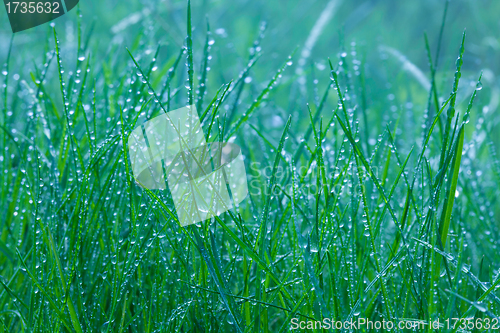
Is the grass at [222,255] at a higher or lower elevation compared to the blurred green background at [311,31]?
lower

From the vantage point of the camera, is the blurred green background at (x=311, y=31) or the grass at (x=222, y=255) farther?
the blurred green background at (x=311, y=31)

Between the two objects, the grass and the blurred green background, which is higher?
the blurred green background

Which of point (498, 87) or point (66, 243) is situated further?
point (498, 87)

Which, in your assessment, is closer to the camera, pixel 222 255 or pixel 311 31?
pixel 222 255

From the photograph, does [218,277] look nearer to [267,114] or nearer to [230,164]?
[230,164]

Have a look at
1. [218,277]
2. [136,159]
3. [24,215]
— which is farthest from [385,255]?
[24,215]

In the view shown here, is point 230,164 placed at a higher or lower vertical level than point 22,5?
lower

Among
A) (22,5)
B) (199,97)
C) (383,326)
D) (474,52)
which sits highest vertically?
(22,5)

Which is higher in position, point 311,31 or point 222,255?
point 311,31

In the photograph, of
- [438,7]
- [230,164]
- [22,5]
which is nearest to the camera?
[230,164]

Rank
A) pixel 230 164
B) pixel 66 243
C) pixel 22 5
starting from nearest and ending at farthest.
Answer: pixel 66 243 → pixel 230 164 → pixel 22 5

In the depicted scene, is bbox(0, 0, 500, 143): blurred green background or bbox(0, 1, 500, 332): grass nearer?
bbox(0, 1, 500, 332): grass
